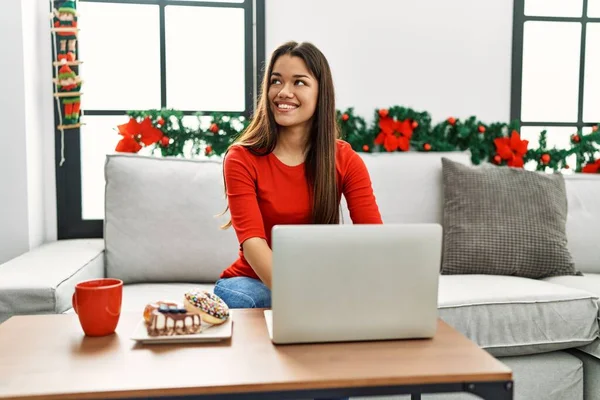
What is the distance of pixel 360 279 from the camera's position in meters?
0.92

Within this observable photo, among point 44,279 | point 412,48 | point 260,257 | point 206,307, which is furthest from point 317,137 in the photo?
point 412,48

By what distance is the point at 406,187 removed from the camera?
2.36 metres

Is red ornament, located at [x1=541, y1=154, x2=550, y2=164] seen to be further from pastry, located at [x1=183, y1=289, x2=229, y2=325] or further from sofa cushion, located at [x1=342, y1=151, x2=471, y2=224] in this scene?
pastry, located at [x1=183, y1=289, x2=229, y2=325]

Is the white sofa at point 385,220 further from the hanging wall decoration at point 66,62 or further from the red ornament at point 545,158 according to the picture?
the hanging wall decoration at point 66,62

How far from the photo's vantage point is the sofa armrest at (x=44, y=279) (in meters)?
1.57

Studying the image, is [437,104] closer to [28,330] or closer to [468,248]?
[468,248]

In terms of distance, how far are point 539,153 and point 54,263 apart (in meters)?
2.12

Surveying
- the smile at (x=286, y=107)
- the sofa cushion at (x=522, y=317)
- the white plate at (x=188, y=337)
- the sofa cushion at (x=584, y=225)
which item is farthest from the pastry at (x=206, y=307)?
the sofa cushion at (x=584, y=225)

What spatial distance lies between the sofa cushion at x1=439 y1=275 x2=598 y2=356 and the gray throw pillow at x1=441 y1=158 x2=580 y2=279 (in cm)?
31

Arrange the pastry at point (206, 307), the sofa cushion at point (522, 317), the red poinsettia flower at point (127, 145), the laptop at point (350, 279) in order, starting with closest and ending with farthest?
the laptop at point (350, 279), the pastry at point (206, 307), the sofa cushion at point (522, 317), the red poinsettia flower at point (127, 145)

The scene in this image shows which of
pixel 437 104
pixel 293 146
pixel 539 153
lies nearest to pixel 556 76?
pixel 539 153

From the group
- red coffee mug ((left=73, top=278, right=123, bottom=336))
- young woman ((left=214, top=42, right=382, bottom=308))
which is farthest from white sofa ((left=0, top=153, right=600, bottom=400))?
red coffee mug ((left=73, top=278, right=123, bottom=336))

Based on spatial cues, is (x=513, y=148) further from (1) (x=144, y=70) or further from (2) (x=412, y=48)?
(1) (x=144, y=70)

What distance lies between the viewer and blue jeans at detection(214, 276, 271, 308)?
53.3 inches
